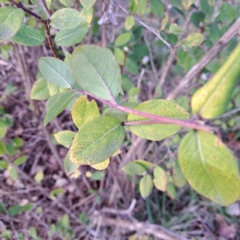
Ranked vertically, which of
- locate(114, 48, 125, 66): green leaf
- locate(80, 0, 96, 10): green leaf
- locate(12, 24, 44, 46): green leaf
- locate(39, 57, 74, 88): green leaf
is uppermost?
locate(80, 0, 96, 10): green leaf

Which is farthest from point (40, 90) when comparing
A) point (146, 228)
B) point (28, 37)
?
point (146, 228)

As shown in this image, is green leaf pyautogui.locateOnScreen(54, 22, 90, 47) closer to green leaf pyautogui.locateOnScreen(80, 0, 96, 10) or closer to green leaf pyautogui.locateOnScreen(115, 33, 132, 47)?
green leaf pyautogui.locateOnScreen(80, 0, 96, 10)

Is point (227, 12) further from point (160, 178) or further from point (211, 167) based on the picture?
point (211, 167)

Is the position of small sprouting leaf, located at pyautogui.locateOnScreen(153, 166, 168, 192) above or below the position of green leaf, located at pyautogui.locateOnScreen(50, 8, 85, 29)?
below

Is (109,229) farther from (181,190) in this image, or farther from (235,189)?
(235,189)

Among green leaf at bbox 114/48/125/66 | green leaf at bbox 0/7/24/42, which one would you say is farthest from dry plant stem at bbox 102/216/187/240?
green leaf at bbox 0/7/24/42

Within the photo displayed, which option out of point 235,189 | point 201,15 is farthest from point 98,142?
point 201,15

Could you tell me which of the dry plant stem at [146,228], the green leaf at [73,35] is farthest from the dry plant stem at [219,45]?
the dry plant stem at [146,228]
